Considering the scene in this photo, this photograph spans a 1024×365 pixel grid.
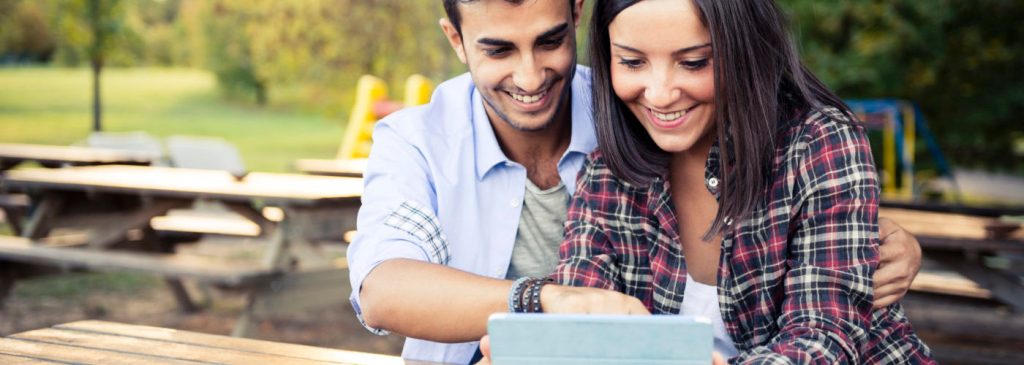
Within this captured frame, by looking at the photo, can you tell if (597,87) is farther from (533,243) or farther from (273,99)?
(273,99)

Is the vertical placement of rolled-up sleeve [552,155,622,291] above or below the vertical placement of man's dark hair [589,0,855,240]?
below

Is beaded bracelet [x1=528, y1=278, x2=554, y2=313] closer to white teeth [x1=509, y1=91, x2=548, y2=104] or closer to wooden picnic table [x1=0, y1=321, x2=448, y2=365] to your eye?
wooden picnic table [x1=0, y1=321, x2=448, y2=365]

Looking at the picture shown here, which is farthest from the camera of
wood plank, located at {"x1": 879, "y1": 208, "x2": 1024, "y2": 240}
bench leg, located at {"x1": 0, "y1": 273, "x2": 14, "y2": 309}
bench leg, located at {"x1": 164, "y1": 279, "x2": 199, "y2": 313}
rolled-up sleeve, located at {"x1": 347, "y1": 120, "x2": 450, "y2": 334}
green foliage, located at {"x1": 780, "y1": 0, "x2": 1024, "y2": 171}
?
green foliage, located at {"x1": 780, "y1": 0, "x2": 1024, "y2": 171}

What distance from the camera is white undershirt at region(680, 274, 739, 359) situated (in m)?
2.04

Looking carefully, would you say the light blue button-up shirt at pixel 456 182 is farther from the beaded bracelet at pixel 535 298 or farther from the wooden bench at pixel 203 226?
the wooden bench at pixel 203 226

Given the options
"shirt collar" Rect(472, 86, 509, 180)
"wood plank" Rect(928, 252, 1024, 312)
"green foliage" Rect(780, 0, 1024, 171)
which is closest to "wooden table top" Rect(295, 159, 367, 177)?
"wood plank" Rect(928, 252, 1024, 312)

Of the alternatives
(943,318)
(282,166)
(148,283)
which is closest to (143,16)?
(282,166)

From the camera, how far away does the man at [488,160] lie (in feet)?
7.32

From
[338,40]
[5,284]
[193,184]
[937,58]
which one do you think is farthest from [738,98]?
[338,40]

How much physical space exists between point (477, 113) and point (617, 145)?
0.55 meters

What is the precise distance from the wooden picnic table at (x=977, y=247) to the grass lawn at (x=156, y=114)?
480 inches

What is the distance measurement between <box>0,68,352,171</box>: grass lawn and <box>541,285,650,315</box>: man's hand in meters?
13.9

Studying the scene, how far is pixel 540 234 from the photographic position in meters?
2.43

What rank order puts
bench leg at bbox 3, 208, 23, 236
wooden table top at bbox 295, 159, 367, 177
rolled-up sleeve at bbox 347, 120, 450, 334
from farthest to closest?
bench leg at bbox 3, 208, 23, 236 → wooden table top at bbox 295, 159, 367, 177 → rolled-up sleeve at bbox 347, 120, 450, 334
